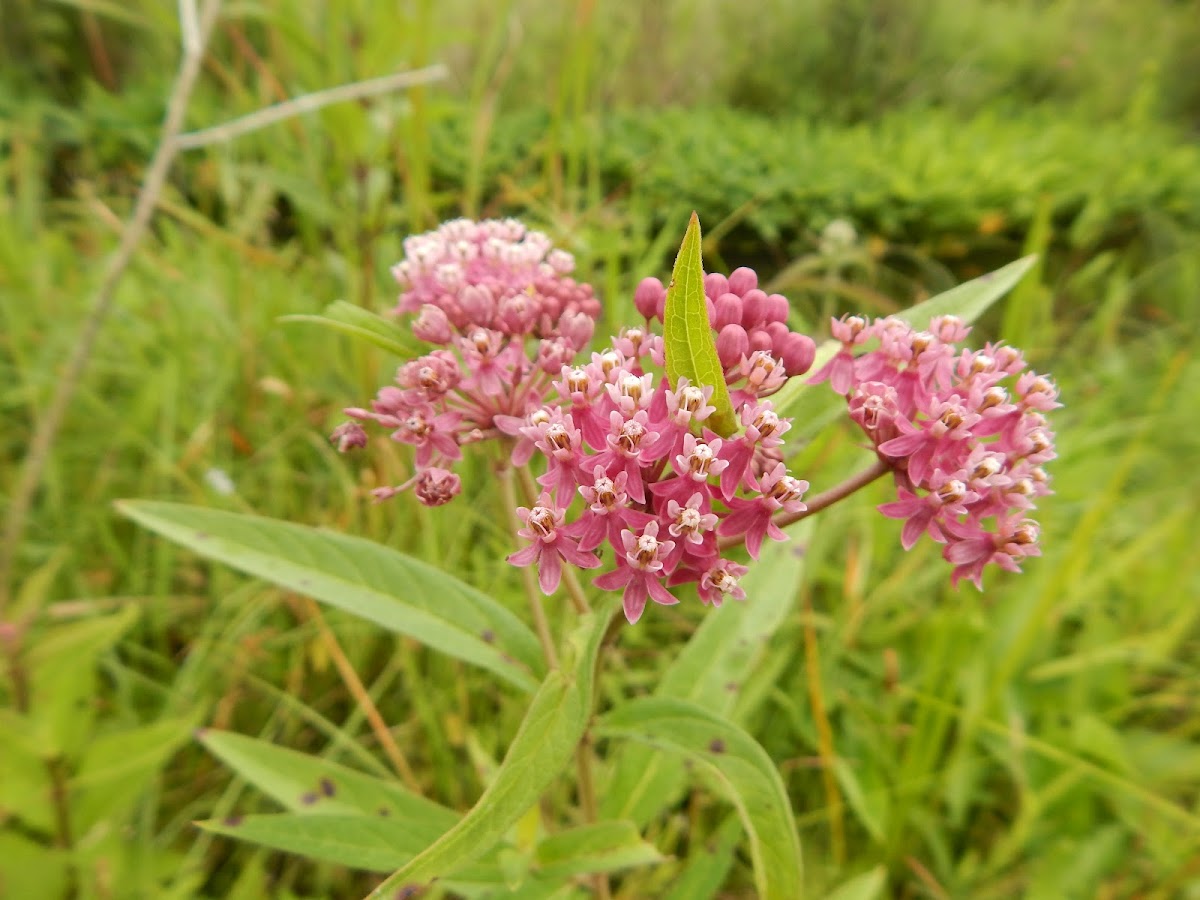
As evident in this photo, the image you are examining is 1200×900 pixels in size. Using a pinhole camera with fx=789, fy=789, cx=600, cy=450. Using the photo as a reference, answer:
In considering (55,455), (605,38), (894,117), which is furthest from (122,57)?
(894,117)

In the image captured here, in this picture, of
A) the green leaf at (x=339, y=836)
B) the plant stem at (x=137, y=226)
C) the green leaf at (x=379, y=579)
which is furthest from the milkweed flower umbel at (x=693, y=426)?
the plant stem at (x=137, y=226)

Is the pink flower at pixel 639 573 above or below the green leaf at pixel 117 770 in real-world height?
above

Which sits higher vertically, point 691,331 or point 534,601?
point 691,331

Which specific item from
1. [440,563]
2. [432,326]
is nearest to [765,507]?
[432,326]

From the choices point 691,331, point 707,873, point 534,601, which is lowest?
point 707,873

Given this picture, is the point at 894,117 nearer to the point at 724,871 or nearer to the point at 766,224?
the point at 766,224

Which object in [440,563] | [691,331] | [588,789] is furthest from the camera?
[440,563]

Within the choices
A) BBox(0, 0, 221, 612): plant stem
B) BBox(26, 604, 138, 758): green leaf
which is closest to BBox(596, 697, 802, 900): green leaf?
BBox(26, 604, 138, 758): green leaf

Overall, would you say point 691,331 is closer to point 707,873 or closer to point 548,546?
point 548,546

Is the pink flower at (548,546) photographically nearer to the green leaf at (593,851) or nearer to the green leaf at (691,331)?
the green leaf at (691,331)
